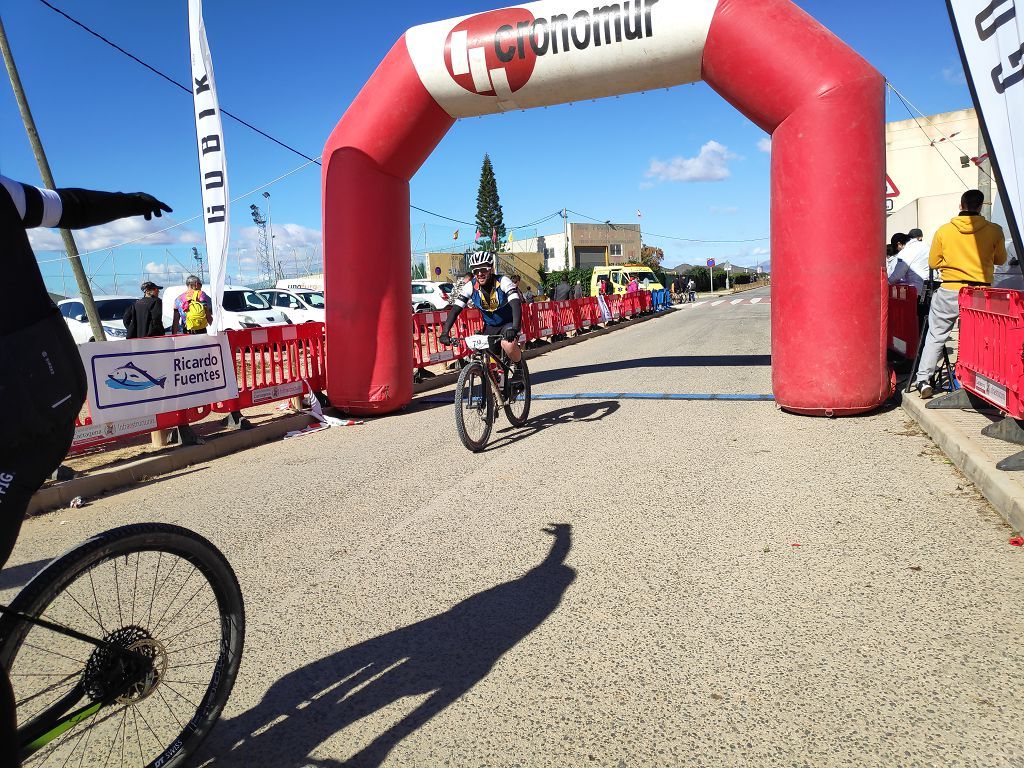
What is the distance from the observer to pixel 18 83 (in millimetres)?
10531

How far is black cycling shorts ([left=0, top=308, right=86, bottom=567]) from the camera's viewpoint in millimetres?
1666

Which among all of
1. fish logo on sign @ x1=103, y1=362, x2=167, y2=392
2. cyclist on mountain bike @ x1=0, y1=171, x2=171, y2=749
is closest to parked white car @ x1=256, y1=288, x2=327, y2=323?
fish logo on sign @ x1=103, y1=362, x2=167, y2=392

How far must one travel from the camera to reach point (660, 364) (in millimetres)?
12695

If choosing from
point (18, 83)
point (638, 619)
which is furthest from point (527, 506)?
point (18, 83)

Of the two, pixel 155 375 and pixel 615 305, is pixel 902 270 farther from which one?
pixel 615 305

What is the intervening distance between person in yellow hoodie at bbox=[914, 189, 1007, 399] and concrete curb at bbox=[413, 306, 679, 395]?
7311 mm

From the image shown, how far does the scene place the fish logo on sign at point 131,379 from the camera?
6723mm

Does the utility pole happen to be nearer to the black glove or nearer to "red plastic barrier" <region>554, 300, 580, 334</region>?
the black glove

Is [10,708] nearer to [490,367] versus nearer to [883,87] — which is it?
[490,367]

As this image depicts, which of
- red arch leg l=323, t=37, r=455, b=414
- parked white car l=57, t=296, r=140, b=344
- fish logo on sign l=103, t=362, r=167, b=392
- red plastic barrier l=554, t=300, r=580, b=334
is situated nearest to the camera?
fish logo on sign l=103, t=362, r=167, b=392

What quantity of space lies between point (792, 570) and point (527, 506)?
1866 millimetres

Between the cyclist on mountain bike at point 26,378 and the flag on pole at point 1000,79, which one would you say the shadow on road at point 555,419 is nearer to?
the flag on pole at point 1000,79

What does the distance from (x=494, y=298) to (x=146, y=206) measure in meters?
5.04

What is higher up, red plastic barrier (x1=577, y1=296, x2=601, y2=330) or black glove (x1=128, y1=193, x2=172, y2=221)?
black glove (x1=128, y1=193, x2=172, y2=221)
